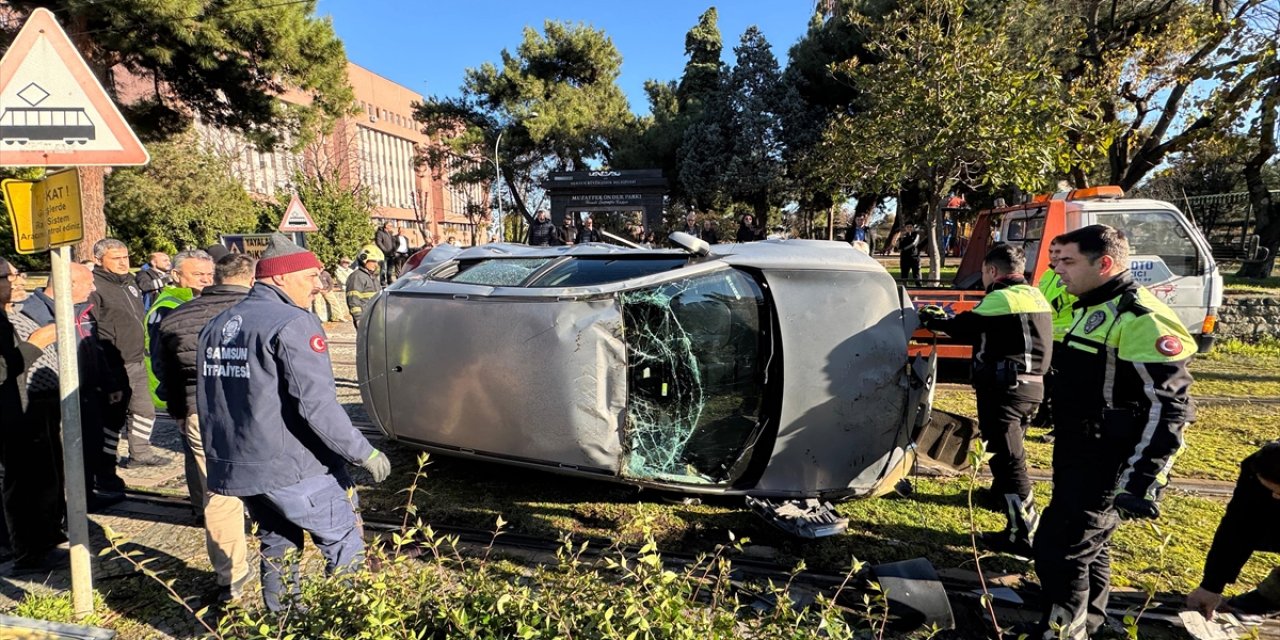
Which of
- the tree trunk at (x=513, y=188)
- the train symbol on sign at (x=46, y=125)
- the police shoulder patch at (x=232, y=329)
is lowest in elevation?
the police shoulder patch at (x=232, y=329)

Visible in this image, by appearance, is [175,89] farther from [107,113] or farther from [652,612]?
[652,612]

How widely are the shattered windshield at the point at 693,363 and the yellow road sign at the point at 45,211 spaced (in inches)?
96.3

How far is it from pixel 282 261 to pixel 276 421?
24.8 inches

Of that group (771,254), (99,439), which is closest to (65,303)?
(99,439)

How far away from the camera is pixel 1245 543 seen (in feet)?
8.02

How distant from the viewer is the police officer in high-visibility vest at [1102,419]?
7.49 feet

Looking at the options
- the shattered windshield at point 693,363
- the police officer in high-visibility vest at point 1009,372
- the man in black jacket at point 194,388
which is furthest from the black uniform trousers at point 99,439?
Result: the police officer in high-visibility vest at point 1009,372

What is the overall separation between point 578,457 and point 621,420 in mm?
306

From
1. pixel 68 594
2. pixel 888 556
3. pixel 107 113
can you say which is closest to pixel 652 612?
pixel 888 556

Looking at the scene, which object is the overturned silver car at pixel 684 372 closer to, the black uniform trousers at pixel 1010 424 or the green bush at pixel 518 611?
the black uniform trousers at pixel 1010 424

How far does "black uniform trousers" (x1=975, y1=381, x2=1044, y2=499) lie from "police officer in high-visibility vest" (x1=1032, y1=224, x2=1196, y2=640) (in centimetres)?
82

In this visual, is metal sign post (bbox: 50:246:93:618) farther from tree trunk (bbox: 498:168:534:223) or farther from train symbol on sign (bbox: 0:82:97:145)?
tree trunk (bbox: 498:168:534:223)

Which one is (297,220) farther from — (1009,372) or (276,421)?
(1009,372)

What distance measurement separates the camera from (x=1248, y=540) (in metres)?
2.44
